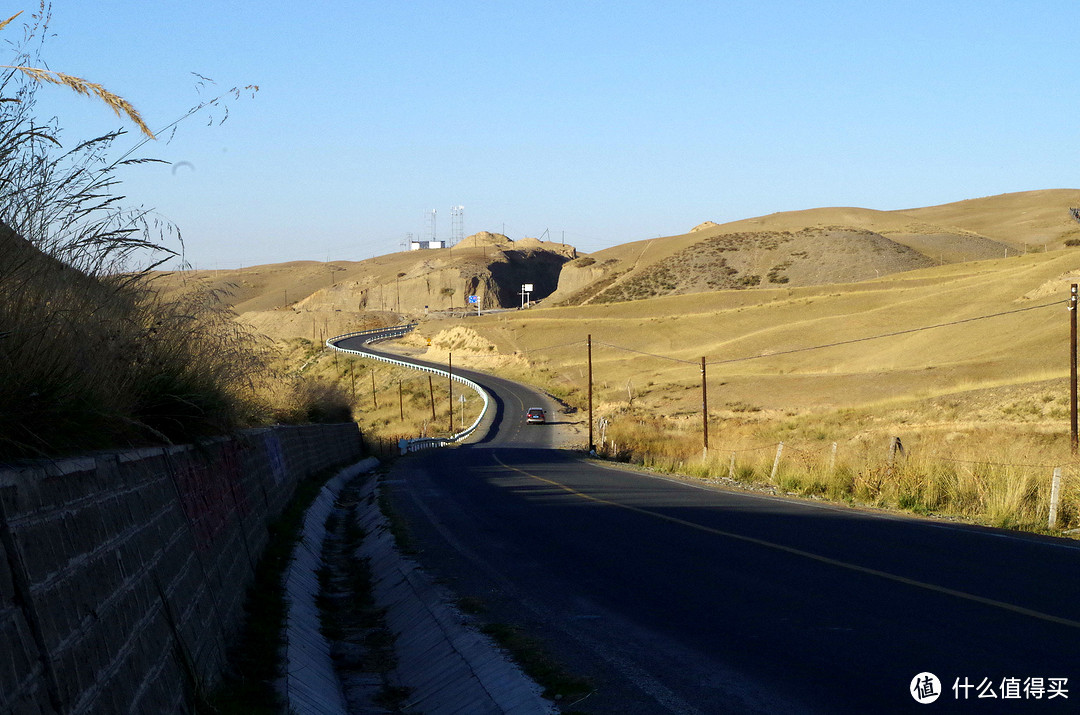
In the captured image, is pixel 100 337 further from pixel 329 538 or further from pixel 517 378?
pixel 517 378

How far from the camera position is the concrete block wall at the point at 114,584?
155 inches

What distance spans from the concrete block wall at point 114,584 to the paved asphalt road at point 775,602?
2626 mm

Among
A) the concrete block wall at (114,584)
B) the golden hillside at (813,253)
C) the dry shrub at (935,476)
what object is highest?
the golden hillside at (813,253)

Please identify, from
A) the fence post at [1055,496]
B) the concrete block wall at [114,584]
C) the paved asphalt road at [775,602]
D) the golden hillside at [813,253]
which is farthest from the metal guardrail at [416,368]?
the concrete block wall at [114,584]

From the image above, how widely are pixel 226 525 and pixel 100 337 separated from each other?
3414 millimetres

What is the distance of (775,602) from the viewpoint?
9.15 metres

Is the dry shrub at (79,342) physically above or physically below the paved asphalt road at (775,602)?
above

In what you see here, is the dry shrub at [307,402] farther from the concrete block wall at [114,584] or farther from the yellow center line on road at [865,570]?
the concrete block wall at [114,584]

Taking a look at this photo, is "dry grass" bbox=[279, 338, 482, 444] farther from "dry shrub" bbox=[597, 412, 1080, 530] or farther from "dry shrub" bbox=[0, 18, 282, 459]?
"dry shrub" bbox=[0, 18, 282, 459]

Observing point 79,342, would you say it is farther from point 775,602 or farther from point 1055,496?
point 1055,496

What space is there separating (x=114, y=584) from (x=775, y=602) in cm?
598

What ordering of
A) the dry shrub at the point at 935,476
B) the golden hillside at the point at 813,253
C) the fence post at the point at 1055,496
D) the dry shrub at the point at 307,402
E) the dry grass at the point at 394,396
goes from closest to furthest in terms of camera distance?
the fence post at the point at 1055,496
the dry shrub at the point at 935,476
the dry shrub at the point at 307,402
the dry grass at the point at 394,396
the golden hillside at the point at 813,253

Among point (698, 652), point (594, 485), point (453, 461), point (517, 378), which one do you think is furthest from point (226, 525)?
point (517, 378)

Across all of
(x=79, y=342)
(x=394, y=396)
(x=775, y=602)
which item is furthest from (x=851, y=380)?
(x=79, y=342)
